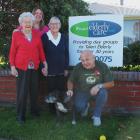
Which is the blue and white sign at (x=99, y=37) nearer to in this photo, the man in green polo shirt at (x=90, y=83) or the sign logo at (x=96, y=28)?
the sign logo at (x=96, y=28)

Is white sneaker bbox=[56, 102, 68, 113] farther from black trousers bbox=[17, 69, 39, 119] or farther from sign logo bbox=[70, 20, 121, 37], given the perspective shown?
Answer: sign logo bbox=[70, 20, 121, 37]

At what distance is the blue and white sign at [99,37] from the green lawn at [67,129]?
3.36ft

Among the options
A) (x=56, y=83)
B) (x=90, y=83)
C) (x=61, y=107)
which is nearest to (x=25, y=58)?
(x=56, y=83)

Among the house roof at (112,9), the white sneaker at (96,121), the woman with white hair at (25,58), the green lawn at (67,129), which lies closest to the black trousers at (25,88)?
the woman with white hair at (25,58)

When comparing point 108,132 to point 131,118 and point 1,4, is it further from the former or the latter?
point 1,4

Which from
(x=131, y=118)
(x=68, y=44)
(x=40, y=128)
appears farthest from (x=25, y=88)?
(x=131, y=118)

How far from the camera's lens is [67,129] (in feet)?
22.9

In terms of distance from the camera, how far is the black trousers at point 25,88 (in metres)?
7.20

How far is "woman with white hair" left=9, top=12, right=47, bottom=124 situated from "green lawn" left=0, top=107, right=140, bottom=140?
0.94ft

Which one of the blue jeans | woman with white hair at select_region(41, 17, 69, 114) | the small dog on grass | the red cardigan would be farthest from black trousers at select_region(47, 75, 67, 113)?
the red cardigan

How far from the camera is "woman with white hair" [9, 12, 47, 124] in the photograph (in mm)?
7062

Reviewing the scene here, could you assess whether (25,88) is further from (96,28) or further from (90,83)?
(96,28)

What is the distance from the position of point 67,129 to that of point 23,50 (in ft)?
4.55

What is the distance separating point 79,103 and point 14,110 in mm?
1542
